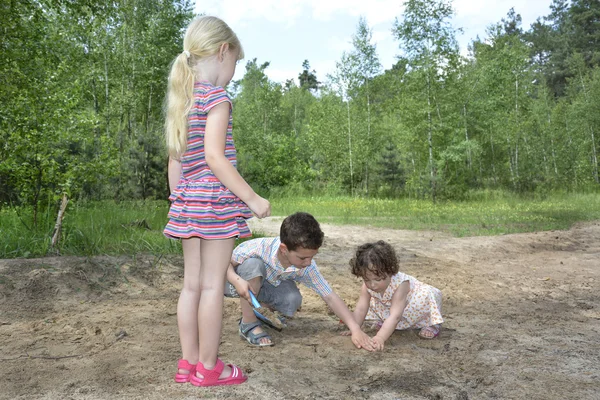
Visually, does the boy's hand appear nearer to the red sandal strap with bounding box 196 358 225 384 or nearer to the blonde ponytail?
the red sandal strap with bounding box 196 358 225 384

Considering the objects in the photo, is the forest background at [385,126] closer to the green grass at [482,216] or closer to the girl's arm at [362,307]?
the green grass at [482,216]

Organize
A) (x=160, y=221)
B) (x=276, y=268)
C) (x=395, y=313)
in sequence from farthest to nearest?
1. (x=160, y=221)
2. (x=276, y=268)
3. (x=395, y=313)

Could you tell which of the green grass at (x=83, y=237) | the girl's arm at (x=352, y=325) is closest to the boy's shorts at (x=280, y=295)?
the girl's arm at (x=352, y=325)

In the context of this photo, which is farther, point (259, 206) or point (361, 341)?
point (361, 341)

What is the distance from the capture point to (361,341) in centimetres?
336

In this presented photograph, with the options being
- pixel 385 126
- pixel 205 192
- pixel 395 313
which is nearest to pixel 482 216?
pixel 395 313

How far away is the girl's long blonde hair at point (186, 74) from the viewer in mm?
2621

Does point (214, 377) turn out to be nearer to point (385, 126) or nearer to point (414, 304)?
point (414, 304)

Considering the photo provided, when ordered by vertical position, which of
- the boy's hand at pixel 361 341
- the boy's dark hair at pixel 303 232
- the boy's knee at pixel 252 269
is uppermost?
the boy's dark hair at pixel 303 232

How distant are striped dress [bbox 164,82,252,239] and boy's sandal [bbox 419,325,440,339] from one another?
1.69m

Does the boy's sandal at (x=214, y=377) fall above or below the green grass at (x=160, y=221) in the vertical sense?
below

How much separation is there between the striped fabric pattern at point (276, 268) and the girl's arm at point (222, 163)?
1102 millimetres

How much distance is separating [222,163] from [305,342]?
1.57 m

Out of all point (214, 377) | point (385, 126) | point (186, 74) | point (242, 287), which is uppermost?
point (385, 126)
